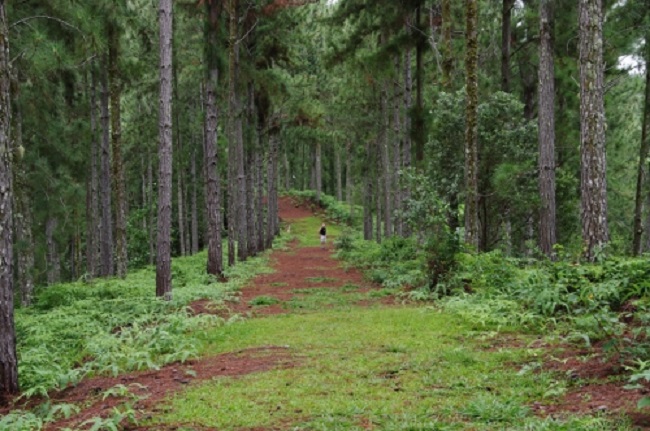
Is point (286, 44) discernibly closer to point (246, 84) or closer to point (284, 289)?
point (246, 84)

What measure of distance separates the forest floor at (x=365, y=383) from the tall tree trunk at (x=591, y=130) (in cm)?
326

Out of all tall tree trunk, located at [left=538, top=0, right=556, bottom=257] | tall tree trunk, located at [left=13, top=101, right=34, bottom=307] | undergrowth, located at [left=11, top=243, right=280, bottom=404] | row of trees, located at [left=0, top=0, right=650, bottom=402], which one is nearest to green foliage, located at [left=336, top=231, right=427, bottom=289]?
row of trees, located at [left=0, top=0, right=650, bottom=402]

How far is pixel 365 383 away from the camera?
5.95 metres

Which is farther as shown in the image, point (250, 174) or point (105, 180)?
point (250, 174)

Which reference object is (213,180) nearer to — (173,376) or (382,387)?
(173,376)

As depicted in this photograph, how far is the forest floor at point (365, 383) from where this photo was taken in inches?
190

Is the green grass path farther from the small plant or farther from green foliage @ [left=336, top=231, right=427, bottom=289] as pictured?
green foliage @ [left=336, top=231, right=427, bottom=289]

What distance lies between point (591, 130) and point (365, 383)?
6781 mm

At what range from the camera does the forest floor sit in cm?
483

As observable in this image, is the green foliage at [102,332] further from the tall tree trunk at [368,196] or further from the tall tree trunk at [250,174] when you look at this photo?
the tall tree trunk at [368,196]

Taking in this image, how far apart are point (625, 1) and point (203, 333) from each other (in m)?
18.1

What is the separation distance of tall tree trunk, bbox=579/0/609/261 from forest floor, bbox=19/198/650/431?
10.7ft

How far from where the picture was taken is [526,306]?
9.10m

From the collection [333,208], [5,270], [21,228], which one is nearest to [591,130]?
[5,270]
